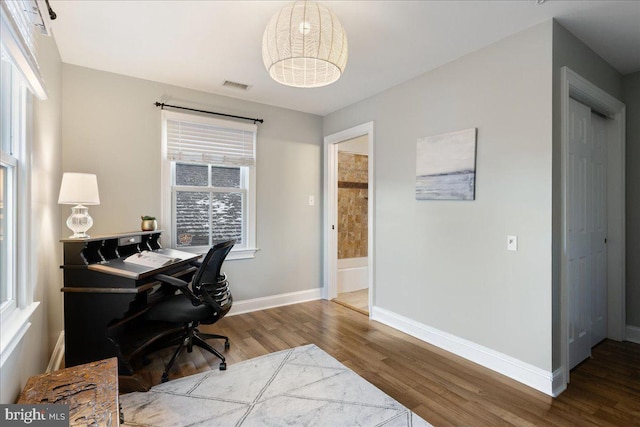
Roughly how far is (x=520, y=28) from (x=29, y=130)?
3240mm

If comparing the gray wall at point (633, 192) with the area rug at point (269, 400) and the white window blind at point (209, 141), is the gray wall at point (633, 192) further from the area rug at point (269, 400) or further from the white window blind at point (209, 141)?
the white window blind at point (209, 141)

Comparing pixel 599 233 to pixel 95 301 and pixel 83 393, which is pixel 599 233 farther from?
pixel 95 301

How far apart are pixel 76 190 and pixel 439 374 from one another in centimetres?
308

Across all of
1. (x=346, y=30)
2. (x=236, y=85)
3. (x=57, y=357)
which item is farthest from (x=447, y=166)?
(x=57, y=357)

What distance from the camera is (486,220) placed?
2.60 metres

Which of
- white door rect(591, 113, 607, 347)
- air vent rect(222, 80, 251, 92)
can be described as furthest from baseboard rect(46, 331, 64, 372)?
white door rect(591, 113, 607, 347)

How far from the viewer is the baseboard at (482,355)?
7.30ft

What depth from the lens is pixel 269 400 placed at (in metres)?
2.10

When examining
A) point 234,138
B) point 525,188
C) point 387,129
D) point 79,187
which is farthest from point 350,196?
point 79,187

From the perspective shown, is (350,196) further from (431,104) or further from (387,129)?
(431,104)

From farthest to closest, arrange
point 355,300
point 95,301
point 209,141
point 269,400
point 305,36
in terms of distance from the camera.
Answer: point 355,300, point 209,141, point 95,301, point 269,400, point 305,36

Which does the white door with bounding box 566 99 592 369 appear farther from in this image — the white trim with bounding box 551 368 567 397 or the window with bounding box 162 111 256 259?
the window with bounding box 162 111 256 259

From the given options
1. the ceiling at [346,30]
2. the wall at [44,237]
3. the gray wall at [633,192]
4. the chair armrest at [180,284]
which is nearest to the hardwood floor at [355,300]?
the chair armrest at [180,284]

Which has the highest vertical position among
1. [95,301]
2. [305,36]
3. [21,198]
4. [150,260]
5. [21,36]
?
[305,36]
